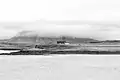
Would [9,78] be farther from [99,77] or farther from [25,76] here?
[99,77]

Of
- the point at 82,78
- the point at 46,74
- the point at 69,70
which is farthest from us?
the point at 69,70

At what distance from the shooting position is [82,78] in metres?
12.3

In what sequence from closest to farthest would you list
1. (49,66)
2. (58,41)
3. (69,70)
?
(69,70), (49,66), (58,41)

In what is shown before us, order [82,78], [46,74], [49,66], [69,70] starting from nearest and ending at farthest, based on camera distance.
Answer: [82,78] → [46,74] → [69,70] → [49,66]

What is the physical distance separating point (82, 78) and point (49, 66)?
14.2 feet

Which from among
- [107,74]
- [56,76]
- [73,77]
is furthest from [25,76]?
[107,74]

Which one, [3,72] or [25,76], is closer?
[25,76]

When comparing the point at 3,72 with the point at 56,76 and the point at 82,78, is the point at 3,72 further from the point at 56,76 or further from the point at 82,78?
the point at 82,78

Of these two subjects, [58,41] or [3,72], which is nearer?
[3,72]

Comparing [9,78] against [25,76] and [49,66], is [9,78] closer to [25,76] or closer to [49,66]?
[25,76]

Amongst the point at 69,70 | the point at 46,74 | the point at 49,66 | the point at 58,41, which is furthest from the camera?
the point at 58,41

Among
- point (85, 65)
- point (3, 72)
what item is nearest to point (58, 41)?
point (85, 65)

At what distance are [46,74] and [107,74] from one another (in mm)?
3482

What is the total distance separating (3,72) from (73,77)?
4.25 metres
